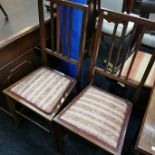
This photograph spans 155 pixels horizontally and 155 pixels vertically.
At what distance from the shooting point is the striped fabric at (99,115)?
3.54 ft

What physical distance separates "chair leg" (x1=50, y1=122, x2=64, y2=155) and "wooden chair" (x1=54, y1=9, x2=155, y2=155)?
86 millimetres

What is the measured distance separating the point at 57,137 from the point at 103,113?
0.37m

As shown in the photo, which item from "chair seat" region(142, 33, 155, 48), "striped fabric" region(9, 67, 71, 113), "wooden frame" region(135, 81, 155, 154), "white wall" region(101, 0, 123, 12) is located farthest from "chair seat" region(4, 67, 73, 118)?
"white wall" region(101, 0, 123, 12)

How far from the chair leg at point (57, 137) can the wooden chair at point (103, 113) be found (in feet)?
0.28

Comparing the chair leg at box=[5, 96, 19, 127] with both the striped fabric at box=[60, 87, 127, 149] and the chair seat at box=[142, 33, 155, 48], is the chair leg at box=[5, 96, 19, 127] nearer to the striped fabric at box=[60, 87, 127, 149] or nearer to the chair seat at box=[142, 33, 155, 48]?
the striped fabric at box=[60, 87, 127, 149]

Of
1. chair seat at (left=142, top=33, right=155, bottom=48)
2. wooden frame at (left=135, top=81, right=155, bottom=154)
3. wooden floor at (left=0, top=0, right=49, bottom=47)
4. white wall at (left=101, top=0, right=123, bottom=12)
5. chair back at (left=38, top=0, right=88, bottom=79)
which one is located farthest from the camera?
white wall at (left=101, top=0, right=123, bottom=12)

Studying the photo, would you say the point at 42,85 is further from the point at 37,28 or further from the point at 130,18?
the point at 130,18

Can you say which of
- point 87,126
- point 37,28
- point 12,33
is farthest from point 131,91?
point 12,33

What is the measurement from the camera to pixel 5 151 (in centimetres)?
143

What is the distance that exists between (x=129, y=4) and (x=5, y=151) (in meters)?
1.61

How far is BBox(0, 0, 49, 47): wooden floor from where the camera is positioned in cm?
131

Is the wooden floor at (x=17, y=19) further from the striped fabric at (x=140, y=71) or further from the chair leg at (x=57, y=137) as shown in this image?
the striped fabric at (x=140, y=71)

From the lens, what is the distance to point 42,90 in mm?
1314

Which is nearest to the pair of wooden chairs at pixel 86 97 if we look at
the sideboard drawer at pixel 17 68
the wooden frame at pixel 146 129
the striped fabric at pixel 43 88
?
the striped fabric at pixel 43 88
